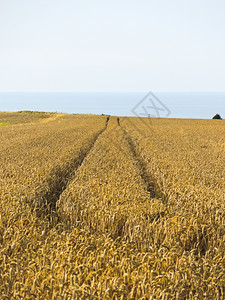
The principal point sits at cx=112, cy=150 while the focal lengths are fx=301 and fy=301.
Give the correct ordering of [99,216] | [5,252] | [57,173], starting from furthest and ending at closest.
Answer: [57,173] < [99,216] < [5,252]

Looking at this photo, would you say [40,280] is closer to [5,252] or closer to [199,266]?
[5,252]

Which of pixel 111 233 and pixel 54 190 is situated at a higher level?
pixel 54 190

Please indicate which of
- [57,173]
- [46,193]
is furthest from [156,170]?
[46,193]

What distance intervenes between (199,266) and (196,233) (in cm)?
168

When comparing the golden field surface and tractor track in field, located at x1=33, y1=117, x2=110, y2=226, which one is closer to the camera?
the golden field surface

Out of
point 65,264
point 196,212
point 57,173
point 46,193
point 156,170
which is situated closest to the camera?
point 65,264

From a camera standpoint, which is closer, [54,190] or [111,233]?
[111,233]

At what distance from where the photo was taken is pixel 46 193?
7.79 m

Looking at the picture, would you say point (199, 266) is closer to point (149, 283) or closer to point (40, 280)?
point (149, 283)

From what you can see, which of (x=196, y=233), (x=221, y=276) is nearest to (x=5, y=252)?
(x=221, y=276)

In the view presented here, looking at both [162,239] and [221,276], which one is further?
[162,239]

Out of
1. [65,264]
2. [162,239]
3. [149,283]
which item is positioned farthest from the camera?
[162,239]

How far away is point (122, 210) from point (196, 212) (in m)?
1.63

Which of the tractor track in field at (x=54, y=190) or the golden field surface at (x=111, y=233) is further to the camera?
the tractor track in field at (x=54, y=190)
